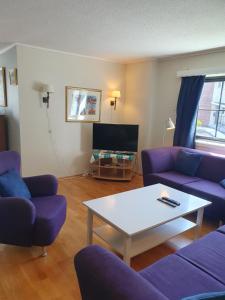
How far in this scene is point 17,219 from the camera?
1890mm

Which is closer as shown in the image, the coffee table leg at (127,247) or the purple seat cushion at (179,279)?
the purple seat cushion at (179,279)

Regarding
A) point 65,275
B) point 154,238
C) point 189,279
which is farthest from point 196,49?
point 65,275

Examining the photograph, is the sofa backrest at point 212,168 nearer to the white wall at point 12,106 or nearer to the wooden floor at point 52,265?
the wooden floor at point 52,265

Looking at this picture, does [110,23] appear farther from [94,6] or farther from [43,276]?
[43,276]

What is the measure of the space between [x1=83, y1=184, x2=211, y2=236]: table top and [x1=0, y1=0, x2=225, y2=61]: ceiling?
6.07 feet

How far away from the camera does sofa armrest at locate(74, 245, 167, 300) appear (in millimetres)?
945

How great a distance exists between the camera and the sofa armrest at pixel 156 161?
11.2 feet

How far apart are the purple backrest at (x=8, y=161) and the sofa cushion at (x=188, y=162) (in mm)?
2359

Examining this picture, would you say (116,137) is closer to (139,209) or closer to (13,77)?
(13,77)

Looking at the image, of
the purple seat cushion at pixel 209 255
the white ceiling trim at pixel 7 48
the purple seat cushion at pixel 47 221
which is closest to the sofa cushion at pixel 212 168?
the purple seat cushion at pixel 209 255

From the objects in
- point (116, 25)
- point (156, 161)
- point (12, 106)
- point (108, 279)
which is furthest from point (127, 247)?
point (12, 106)

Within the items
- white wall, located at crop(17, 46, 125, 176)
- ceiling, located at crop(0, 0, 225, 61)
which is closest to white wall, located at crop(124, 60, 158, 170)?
white wall, located at crop(17, 46, 125, 176)

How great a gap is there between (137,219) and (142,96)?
3.17m

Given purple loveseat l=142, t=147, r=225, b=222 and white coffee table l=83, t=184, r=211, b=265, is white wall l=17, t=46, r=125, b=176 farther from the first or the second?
white coffee table l=83, t=184, r=211, b=265
